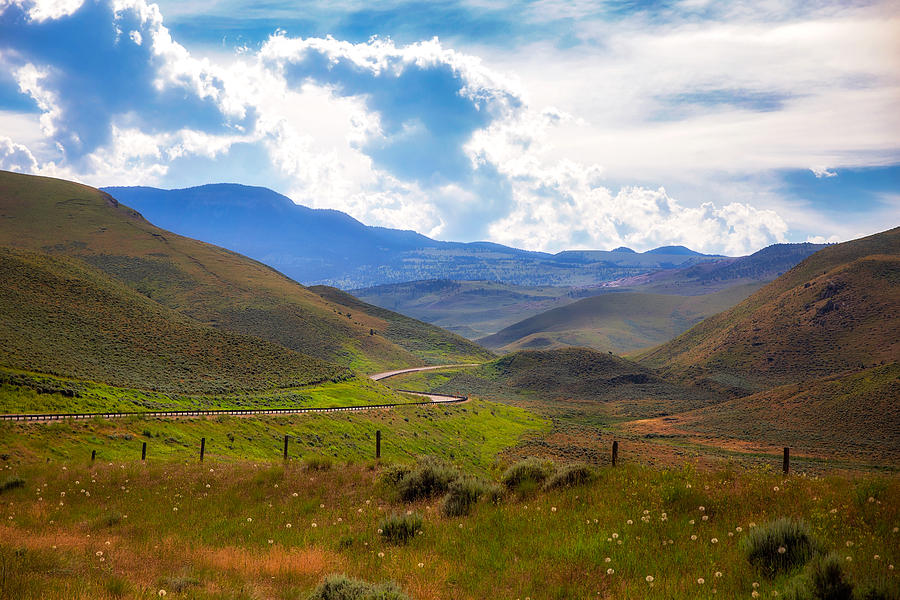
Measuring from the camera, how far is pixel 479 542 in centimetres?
1127

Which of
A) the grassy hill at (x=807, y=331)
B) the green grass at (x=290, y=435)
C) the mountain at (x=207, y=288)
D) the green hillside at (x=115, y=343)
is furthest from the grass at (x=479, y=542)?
the grassy hill at (x=807, y=331)

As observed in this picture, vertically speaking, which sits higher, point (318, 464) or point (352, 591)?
point (352, 591)

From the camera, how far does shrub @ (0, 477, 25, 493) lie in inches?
768

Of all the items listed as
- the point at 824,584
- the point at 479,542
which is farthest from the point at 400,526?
the point at 824,584

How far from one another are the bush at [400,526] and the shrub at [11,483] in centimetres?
1584

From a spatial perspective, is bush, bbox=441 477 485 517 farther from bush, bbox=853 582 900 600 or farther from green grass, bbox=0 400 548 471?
bush, bbox=853 582 900 600

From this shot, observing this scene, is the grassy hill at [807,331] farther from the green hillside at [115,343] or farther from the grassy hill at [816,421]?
the green hillside at [115,343]

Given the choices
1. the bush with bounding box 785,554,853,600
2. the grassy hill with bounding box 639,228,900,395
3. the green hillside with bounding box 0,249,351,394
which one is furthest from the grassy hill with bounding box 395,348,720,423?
the bush with bounding box 785,554,853,600

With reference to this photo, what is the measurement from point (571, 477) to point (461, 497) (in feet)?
9.52

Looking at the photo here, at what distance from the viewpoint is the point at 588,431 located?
85.1 m

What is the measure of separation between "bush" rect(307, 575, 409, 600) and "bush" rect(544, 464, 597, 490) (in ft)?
21.8

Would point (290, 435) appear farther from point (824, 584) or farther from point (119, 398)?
point (824, 584)

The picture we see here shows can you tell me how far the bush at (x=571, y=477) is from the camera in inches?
553

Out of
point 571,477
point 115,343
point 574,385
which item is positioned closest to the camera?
point 571,477
